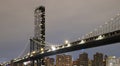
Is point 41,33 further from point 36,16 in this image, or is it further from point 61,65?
point 61,65

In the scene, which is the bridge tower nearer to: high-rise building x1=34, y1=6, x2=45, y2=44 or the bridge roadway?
high-rise building x1=34, y1=6, x2=45, y2=44

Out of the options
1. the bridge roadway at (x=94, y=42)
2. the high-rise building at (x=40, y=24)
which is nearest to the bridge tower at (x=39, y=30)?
the high-rise building at (x=40, y=24)

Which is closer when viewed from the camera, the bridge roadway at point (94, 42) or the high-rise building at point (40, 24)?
the bridge roadway at point (94, 42)

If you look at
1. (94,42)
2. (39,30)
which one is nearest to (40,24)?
(39,30)

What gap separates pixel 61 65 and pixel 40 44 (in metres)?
19.4

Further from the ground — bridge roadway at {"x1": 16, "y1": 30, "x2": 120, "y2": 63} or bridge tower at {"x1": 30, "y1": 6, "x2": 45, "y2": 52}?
bridge tower at {"x1": 30, "y1": 6, "x2": 45, "y2": 52}

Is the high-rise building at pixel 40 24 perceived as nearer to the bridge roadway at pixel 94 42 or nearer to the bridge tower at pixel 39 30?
the bridge tower at pixel 39 30

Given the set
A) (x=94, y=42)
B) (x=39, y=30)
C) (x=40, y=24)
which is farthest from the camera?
(x=40, y=24)

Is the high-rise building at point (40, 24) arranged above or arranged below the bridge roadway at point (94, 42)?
above

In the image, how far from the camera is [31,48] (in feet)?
286

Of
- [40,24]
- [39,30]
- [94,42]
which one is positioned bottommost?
[94,42]

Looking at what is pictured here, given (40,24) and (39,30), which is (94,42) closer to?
(39,30)

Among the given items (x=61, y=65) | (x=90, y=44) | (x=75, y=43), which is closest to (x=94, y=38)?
(x=90, y=44)

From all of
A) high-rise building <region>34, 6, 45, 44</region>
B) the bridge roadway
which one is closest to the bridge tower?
high-rise building <region>34, 6, 45, 44</region>
